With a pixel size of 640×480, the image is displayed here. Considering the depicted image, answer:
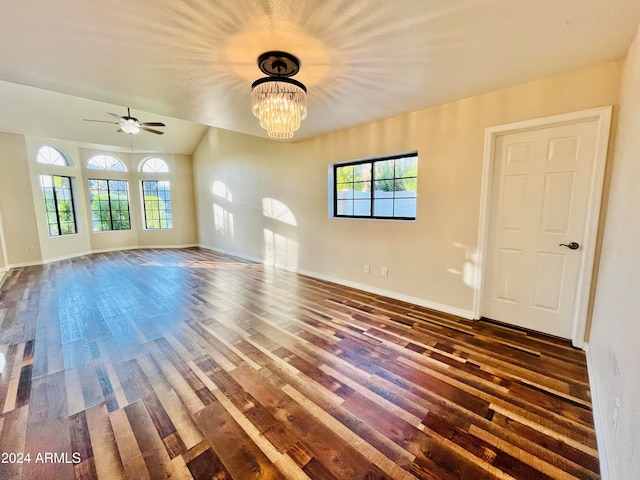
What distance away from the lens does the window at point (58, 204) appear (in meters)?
6.23

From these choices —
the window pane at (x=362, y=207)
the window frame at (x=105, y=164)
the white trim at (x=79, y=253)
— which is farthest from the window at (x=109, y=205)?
the window pane at (x=362, y=207)

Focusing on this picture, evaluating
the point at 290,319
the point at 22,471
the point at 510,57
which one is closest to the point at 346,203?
the point at 290,319

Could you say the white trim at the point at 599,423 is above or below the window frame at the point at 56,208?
below

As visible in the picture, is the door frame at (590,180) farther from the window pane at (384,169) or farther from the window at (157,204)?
the window at (157,204)

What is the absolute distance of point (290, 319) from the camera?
3084 millimetres

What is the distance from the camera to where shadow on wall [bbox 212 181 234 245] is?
702 centimetres

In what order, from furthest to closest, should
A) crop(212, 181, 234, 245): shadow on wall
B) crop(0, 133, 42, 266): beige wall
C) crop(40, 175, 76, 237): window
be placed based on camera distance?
crop(212, 181, 234, 245): shadow on wall
crop(40, 175, 76, 237): window
crop(0, 133, 42, 266): beige wall

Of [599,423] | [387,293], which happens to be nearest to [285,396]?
[599,423]

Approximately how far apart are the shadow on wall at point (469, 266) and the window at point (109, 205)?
913cm

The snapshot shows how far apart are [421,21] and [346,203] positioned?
282cm

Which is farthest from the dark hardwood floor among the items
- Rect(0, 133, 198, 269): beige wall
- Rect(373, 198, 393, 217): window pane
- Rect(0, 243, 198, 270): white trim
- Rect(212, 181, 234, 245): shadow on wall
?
Rect(212, 181, 234, 245): shadow on wall

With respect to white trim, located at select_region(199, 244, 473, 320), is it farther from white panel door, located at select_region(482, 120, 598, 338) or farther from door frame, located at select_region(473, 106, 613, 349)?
door frame, located at select_region(473, 106, 613, 349)

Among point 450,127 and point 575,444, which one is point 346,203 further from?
point 575,444

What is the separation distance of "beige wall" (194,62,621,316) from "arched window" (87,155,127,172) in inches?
175
